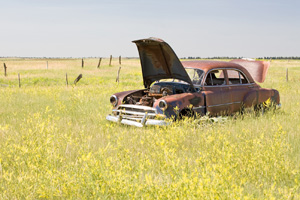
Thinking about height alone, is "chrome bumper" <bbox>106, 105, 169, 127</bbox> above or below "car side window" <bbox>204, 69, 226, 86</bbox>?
below

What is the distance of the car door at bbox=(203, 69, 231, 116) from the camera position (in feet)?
23.2

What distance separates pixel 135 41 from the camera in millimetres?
7320

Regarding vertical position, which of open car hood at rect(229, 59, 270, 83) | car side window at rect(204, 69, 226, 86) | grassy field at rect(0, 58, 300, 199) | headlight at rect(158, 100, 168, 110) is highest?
open car hood at rect(229, 59, 270, 83)

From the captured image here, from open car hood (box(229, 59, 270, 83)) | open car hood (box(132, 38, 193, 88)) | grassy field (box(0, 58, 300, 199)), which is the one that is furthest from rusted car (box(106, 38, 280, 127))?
open car hood (box(229, 59, 270, 83))

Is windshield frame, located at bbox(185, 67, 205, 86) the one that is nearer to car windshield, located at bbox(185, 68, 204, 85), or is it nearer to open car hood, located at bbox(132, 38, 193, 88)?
car windshield, located at bbox(185, 68, 204, 85)

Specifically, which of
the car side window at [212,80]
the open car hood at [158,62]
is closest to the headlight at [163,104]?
the open car hood at [158,62]

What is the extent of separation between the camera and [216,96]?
7.20 metres

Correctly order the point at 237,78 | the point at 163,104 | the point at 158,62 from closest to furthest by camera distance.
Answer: the point at 163,104
the point at 158,62
the point at 237,78

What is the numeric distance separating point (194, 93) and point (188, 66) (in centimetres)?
104

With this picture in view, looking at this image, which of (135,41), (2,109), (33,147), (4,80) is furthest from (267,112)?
(4,80)

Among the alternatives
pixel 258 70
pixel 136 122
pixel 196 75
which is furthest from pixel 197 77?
pixel 258 70

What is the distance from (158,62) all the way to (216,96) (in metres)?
1.62

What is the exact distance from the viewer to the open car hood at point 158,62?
274 inches

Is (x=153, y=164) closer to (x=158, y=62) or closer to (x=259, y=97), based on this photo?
(x=158, y=62)
